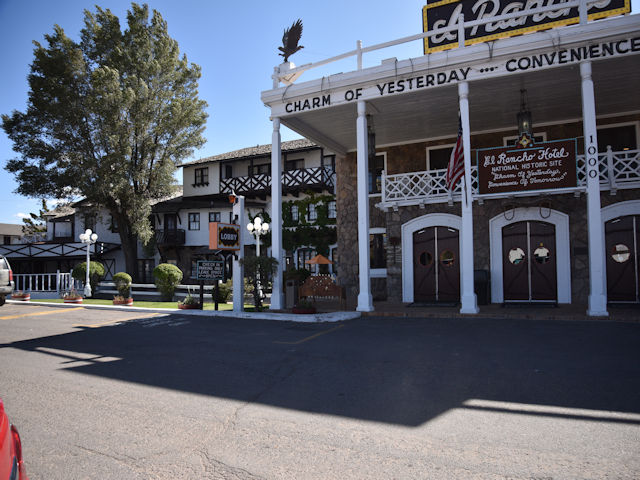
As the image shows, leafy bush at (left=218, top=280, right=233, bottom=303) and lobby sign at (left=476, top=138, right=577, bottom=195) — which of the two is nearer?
lobby sign at (left=476, top=138, right=577, bottom=195)

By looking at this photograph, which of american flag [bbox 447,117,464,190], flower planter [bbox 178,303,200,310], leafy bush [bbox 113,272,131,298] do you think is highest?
american flag [bbox 447,117,464,190]

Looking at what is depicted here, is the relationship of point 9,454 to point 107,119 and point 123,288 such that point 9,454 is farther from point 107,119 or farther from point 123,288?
point 107,119

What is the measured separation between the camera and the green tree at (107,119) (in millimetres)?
27406

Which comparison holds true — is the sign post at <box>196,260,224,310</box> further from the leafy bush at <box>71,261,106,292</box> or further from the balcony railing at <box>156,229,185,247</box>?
the balcony railing at <box>156,229,185,247</box>

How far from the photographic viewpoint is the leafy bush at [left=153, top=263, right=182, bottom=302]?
69.8 feet

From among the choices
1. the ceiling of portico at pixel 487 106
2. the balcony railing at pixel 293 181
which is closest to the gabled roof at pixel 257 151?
the balcony railing at pixel 293 181

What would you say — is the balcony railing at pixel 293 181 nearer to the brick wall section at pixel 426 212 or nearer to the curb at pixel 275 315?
the brick wall section at pixel 426 212

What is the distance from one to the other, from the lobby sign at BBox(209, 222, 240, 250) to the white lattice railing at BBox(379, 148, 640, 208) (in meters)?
5.64

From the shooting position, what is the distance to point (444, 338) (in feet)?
28.9

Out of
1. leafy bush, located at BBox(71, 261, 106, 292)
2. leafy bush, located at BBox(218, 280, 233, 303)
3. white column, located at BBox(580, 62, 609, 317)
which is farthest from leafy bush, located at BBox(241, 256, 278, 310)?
leafy bush, located at BBox(71, 261, 106, 292)

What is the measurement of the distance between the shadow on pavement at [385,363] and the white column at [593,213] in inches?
49.7

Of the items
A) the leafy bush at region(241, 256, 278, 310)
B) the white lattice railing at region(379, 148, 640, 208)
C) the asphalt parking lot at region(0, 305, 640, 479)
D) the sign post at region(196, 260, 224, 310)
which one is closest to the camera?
the asphalt parking lot at region(0, 305, 640, 479)

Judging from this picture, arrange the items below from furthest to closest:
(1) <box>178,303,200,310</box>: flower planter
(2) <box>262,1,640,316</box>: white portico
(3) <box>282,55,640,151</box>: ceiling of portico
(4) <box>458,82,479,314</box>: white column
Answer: (1) <box>178,303,200,310</box>: flower planter → (3) <box>282,55,640,151</box>: ceiling of portico → (4) <box>458,82,479,314</box>: white column → (2) <box>262,1,640,316</box>: white portico

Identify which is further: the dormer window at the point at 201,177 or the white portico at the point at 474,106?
the dormer window at the point at 201,177
